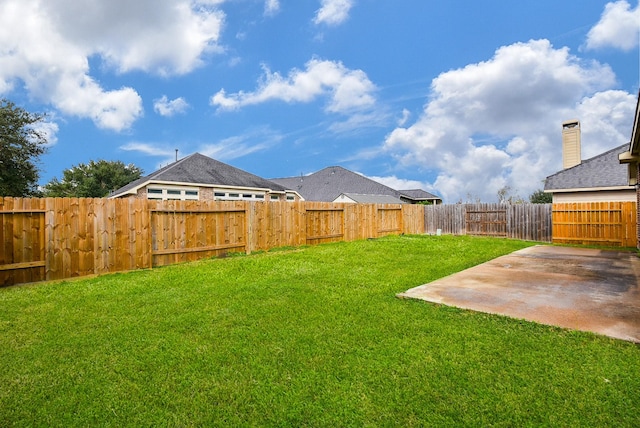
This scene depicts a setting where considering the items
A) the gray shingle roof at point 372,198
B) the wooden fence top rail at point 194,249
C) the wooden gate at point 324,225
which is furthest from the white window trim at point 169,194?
the gray shingle roof at point 372,198

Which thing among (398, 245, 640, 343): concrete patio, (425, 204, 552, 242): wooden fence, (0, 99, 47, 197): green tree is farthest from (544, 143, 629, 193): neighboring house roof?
(0, 99, 47, 197): green tree

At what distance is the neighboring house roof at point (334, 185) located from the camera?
33.1 metres

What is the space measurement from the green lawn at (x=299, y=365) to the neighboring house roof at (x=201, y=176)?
48.4 feet

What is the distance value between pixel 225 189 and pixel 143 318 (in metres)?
17.3

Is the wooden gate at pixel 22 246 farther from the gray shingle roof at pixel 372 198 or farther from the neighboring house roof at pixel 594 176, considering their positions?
the gray shingle roof at pixel 372 198

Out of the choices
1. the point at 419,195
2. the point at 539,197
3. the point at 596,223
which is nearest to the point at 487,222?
the point at 596,223

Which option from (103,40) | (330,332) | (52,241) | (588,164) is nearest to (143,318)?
(330,332)

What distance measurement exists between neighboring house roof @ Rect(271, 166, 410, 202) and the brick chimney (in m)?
16.5

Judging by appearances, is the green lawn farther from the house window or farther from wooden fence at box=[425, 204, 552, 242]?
the house window

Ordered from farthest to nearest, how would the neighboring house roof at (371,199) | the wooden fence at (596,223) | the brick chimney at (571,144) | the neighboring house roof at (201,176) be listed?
the neighboring house roof at (371,199)
the neighboring house roof at (201,176)
the brick chimney at (571,144)
the wooden fence at (596,223)

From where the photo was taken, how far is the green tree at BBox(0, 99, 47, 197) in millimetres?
21359

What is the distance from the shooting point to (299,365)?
2791mm

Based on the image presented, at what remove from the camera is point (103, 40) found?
48.5ft

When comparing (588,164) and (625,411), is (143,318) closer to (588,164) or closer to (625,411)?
(625,411)
